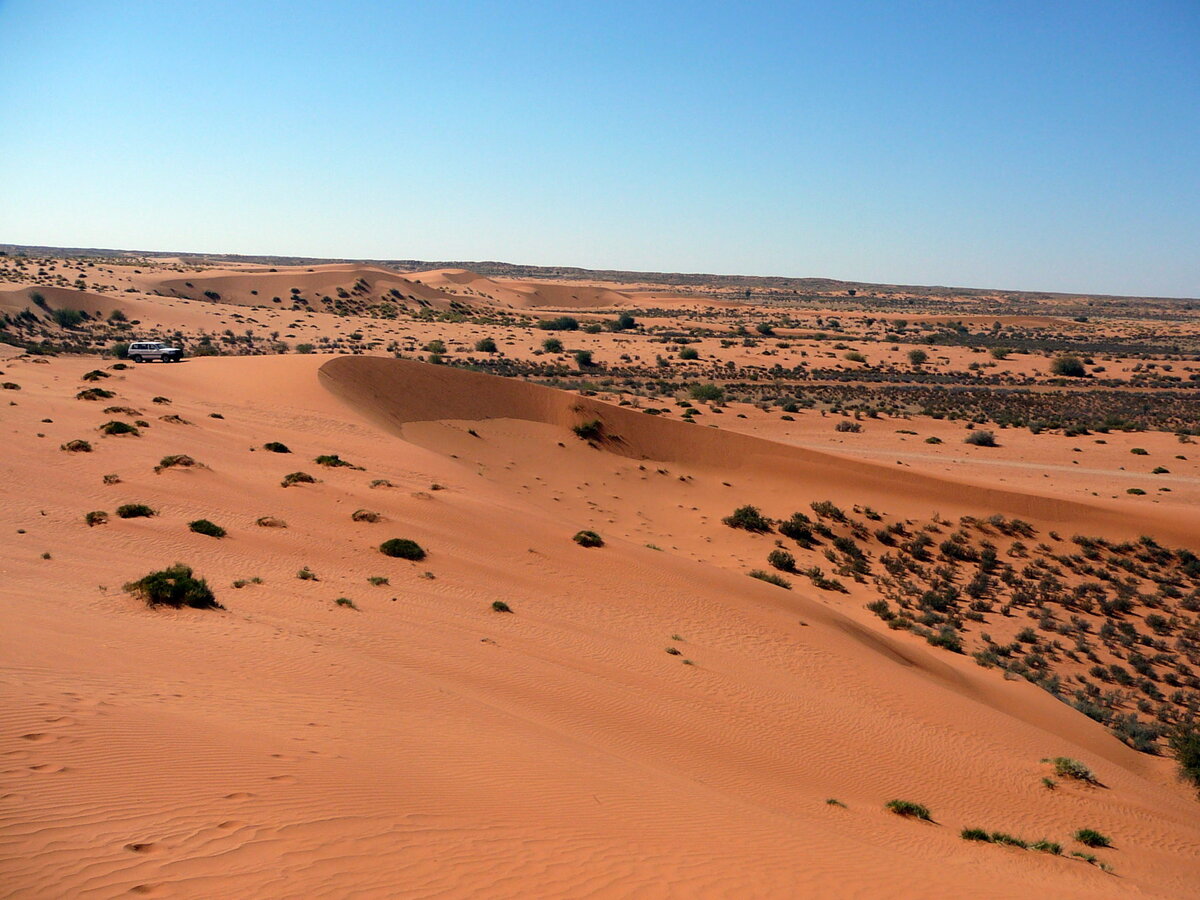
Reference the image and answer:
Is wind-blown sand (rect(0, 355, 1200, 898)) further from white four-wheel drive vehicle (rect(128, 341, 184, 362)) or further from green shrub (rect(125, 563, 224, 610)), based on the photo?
white four-wheel drive vehicle (rect(128, 341, 184, 362))

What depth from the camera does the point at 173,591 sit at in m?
14.1

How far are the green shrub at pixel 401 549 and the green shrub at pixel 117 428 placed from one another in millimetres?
11097

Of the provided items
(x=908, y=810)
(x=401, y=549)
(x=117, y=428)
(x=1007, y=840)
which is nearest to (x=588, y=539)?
(x=401, y=549)

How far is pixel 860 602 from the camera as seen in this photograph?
87.2 ft

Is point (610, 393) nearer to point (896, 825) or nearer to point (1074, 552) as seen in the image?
point (1074, 552)

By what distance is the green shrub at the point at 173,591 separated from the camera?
45.9 feet

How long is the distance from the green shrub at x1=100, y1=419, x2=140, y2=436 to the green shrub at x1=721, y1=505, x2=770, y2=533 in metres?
20.2

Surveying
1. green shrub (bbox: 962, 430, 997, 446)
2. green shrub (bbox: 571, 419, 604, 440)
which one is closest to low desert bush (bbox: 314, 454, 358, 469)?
green shrub (bbox: 571, 419, 604, 440)

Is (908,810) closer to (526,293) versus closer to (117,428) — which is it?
(117,428)

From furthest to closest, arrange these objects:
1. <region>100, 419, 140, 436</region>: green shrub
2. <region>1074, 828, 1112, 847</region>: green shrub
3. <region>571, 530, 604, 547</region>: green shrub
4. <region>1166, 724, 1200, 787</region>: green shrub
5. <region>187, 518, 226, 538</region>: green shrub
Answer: <region>100, 419, 140, 436</region>: green shrub → <region>571, 530, 604, 547</region>: green shrub → <region>187, 518, 226, 538</region>: green shrub → <region>1166, 724, 1200, 787</region>: green shrub → <region>1074, 828, 1112, 847</region>: green shrub

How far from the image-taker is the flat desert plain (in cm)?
765

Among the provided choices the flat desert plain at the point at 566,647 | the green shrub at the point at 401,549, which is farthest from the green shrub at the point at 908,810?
the green shrub at the point at 401,549

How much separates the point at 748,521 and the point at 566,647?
685 inches

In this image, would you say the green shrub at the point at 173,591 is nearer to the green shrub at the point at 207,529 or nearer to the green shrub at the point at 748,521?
the green shrub at the point at 207,529
